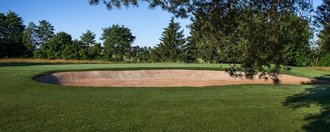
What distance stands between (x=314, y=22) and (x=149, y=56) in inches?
2803

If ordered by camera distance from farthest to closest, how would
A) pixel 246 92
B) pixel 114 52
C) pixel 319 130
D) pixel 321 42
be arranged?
1. pixel 114 52
2. pixel 246 92
3. pixel 319 130
4. pixel 321 42

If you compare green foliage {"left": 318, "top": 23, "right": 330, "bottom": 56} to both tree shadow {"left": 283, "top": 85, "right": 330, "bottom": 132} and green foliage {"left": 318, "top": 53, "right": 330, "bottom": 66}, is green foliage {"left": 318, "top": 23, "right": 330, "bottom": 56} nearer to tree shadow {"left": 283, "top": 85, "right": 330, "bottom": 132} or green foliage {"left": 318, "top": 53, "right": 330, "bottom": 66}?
tree shadow {"left": 283, "top": 85, "right": 330, "bottom": 132}

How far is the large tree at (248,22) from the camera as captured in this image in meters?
8.66

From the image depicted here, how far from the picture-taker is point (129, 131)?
10.1 m

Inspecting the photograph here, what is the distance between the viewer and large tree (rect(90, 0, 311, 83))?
8.66 m

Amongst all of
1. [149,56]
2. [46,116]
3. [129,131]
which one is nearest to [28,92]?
[46,116]

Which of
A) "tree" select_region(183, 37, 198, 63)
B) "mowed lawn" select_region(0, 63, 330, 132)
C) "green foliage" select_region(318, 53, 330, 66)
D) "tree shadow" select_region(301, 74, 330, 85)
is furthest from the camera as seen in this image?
"tree" select_region(183, 37, 198, 63)

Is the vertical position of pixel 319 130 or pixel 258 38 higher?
pixel 258 38

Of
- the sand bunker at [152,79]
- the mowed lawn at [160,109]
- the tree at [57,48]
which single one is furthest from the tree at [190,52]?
the mowed lawn at [160,109]

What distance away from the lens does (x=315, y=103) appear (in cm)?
1430

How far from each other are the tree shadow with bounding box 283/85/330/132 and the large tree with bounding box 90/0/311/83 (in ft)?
10.6

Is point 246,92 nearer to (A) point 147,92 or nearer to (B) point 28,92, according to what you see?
(A) point 147,92

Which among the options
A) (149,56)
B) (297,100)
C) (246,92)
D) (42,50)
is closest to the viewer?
(297,100)

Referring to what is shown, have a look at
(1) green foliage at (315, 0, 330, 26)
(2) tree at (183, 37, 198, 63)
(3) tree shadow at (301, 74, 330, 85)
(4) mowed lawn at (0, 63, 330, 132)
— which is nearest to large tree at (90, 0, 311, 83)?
(1) green foliage at (315, 0, 330, 26)
